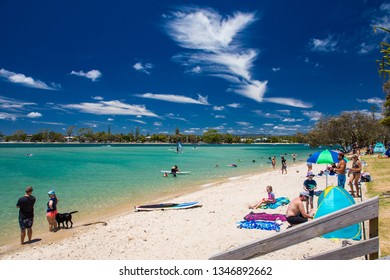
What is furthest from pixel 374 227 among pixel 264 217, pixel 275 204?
pixel 275 204

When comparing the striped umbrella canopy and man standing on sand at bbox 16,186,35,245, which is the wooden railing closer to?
man standing on sand at bbox 16,186,35,245

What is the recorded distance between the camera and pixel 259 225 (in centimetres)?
893

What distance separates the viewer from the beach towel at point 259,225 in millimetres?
8688

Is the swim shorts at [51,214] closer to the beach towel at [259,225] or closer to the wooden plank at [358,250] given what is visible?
the beach towel at [259,225]

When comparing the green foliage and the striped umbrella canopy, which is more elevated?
the green foliage

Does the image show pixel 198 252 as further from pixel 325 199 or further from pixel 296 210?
pixel 325 199

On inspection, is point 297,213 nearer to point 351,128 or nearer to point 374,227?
point 374,227

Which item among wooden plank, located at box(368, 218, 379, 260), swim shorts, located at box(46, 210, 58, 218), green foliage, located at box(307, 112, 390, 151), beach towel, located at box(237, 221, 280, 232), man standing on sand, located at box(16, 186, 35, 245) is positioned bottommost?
swim shorts, located at box(46, 210, 58, 218)

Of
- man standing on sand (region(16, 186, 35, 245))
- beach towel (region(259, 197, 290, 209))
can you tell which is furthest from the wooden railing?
beach towel (region(259, 197, 290, 209))

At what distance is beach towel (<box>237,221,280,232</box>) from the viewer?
869 cm

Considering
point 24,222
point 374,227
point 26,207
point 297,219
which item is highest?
point 374,227

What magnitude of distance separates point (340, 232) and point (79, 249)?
25.3 ft
